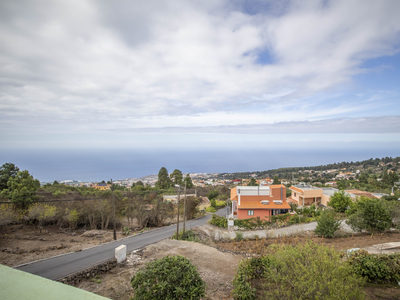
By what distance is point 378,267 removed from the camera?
720cm

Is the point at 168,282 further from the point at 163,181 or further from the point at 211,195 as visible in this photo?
the point at 163,181

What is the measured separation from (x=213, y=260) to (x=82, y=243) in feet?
31.6

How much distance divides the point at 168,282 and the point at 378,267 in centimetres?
744

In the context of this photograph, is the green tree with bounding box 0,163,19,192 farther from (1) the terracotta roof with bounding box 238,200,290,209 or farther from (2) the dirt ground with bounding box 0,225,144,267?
(1) the terracotta roof with bounding box 238,200,290,209

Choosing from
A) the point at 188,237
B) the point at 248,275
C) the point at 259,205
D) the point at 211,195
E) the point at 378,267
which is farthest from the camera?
the point at 211,195

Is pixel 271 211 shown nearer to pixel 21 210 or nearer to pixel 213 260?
pixel 213 260

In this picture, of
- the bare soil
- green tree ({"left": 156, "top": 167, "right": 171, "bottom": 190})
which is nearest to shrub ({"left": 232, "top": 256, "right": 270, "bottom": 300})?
the bare soil

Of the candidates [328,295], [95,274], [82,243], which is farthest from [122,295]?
[82,243]

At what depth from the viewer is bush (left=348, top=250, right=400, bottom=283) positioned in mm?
7105

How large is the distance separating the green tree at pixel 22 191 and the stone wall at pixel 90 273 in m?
12.2

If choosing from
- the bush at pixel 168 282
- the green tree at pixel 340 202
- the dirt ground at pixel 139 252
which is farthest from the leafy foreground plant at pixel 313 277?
the green tree at pixel 340 202

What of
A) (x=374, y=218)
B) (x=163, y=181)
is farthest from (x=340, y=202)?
(x=163, y=181)

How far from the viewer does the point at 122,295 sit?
7012mm

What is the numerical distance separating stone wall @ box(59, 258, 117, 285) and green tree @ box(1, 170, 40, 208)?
40.0 feet
